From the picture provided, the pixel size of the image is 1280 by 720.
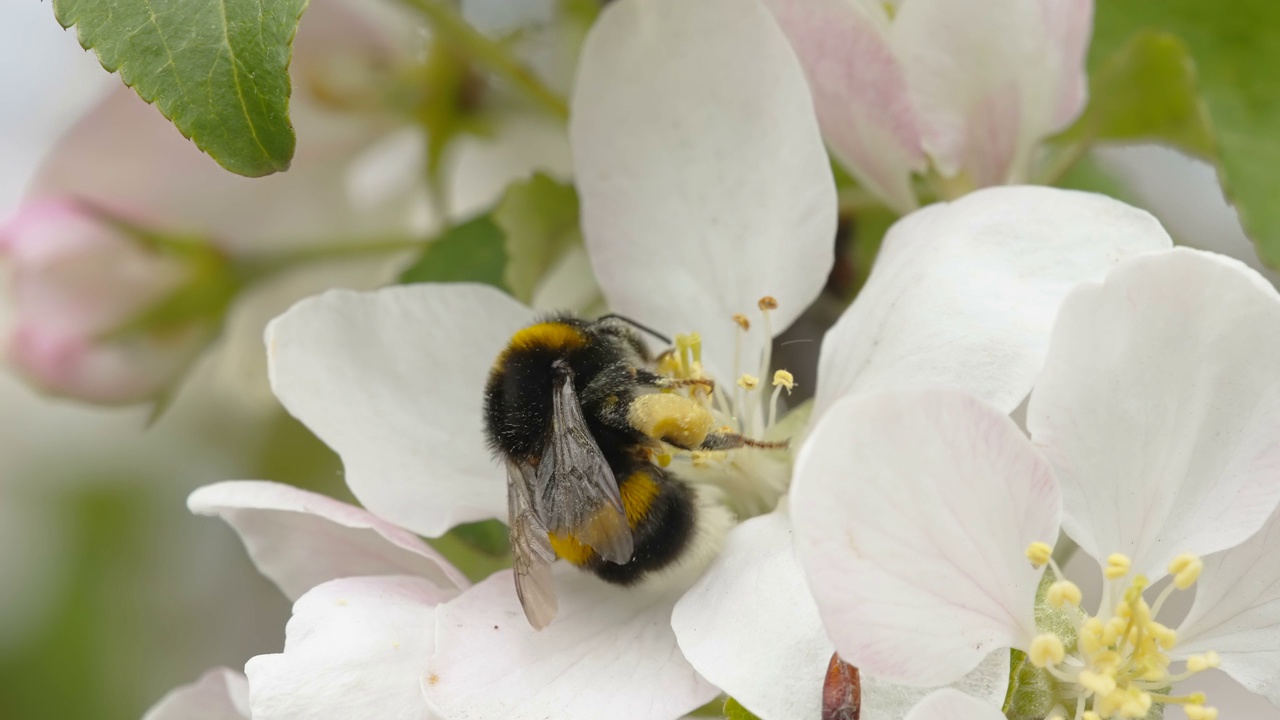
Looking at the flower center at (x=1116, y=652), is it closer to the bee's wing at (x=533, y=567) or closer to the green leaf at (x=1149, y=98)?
the bee's wing at (x=533, y=567)

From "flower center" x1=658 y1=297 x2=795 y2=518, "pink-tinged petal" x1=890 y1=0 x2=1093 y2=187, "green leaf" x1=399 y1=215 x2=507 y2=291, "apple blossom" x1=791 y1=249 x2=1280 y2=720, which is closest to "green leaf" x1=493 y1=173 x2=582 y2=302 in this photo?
"green leaf" x1=399 y1=215 x2=507 y2=291

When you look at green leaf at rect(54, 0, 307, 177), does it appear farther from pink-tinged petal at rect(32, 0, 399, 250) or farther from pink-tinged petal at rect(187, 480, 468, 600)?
pink-tinged petal at rect(32, 0, 399, 250)

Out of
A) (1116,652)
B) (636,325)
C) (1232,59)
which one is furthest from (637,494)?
(1232,59)

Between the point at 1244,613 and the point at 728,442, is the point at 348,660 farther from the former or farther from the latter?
the point at 1244,613

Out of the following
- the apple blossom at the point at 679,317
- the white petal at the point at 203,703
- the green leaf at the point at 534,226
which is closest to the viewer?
the apple blossom at the point at 679,317

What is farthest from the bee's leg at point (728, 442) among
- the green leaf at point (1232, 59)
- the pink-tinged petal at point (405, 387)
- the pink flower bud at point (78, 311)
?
the pink flower bud at point (78, 311)

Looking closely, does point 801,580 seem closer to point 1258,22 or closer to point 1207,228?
point 1258,22
